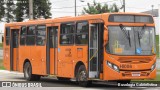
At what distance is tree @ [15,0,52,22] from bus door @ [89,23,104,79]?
132 ft

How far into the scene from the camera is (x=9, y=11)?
211 ft

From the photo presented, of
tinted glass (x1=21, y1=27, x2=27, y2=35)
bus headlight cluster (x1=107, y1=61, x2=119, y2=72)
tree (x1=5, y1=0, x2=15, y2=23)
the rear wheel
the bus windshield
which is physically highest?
tree (x1=5, y1=0, x2=15, y2=23)

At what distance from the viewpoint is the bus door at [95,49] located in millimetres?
19016

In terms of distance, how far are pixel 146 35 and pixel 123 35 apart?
1066 millimetres

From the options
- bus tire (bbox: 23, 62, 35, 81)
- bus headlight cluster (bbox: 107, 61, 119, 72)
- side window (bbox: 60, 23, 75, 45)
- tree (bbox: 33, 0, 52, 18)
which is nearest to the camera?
bus headlight cluster (bbox: 107, 61, 119, 72)

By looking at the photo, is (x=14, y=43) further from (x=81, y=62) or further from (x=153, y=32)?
(x=153, y=32)

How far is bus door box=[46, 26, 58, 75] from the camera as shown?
888 inches

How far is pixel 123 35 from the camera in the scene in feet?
61.9

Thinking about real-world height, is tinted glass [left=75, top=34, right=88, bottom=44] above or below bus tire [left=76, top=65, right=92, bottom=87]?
above

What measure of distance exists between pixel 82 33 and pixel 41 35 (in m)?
4.06

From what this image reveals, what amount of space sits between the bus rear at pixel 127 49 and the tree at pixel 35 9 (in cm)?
4066

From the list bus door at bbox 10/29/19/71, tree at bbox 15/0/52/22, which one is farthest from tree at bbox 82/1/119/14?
bus door at bbox 10/29/19/71

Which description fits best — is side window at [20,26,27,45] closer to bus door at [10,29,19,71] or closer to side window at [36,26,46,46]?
bus door at [10,29,19,71]

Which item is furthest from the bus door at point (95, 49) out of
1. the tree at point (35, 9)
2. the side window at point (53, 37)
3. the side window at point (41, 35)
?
the tree at point (35, 9)
